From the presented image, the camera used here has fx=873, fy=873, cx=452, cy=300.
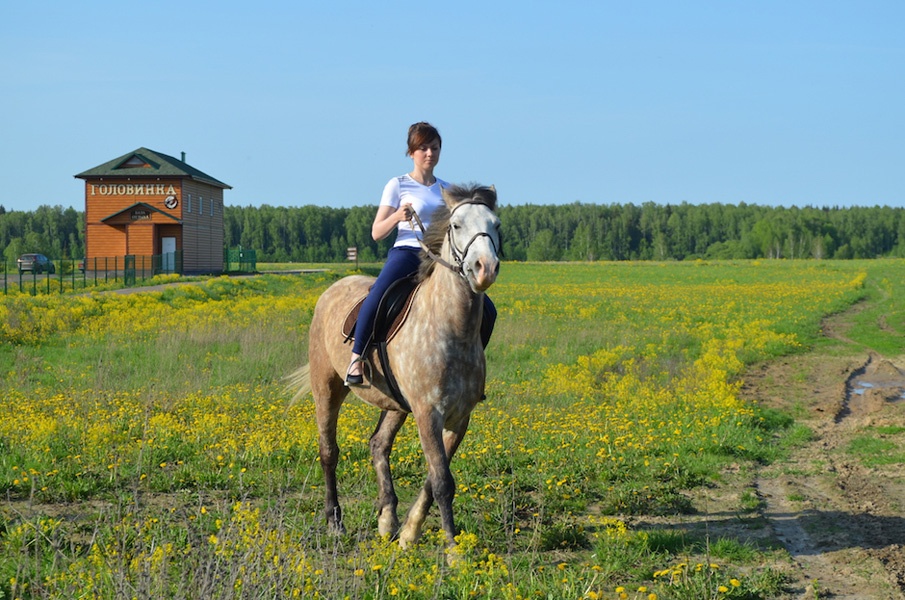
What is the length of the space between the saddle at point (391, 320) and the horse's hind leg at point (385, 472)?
69cm

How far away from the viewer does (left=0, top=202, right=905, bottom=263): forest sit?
154000 millimetres

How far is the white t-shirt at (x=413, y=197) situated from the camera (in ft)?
21.0

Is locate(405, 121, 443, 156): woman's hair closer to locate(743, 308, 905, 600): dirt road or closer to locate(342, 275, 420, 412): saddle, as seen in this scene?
locate(342, 275, 420, 412): saddle

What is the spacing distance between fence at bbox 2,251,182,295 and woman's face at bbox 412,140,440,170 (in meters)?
28.4

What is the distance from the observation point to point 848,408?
12.9 metres

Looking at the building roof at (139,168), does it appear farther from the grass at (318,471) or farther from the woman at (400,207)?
the woman at (400,207)

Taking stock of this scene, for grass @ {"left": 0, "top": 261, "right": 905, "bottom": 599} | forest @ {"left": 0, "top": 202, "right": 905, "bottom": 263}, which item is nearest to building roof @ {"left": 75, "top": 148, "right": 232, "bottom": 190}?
grass @ {"left": 0, "top": 261, "right": 905, "bottom": 599}

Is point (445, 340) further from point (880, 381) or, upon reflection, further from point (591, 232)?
point (591, 232)

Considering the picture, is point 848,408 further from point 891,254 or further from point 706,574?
point 891,254

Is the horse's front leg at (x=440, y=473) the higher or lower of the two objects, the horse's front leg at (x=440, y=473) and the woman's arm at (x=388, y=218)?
Answer: the lower

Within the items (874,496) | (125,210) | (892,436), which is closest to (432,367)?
(874,496)

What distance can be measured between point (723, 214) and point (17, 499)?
197 metres

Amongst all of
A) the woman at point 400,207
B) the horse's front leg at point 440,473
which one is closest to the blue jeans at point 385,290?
the woman at point 400,207

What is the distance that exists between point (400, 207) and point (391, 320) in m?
0.82
